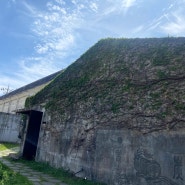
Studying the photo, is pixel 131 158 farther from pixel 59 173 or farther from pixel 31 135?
pixel 31 135

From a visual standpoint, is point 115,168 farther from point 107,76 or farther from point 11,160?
point 11,160

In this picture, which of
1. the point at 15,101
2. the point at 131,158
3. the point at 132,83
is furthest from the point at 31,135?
the point at 15,101

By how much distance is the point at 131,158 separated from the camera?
6.41 m

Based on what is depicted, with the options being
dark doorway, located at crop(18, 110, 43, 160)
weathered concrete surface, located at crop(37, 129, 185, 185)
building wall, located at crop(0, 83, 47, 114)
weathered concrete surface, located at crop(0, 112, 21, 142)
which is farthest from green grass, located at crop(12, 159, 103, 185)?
building wall, located at crop(0, 83, 47, 114)

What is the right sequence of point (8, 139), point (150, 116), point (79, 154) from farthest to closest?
point (8, 139), point (79, 154), point (150, 116)

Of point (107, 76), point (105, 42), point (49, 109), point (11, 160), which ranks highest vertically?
point (105, 42)

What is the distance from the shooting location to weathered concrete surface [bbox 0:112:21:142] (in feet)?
62.2

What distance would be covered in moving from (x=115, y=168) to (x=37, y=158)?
4.73 metres

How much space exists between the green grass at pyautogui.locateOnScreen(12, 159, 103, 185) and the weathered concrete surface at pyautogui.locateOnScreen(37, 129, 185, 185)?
0.22m

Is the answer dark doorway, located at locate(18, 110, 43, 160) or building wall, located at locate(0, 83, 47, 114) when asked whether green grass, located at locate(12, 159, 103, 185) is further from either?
building wall, located at locate(0, 83, 47, 114)

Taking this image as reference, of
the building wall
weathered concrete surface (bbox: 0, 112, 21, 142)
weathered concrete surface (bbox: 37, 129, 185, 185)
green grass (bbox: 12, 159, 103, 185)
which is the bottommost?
green grass (bbox: 12, 159, 103, 185)

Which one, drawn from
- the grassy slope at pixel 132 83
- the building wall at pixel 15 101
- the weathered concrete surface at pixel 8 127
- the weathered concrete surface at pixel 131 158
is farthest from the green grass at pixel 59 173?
the building wall at pixel 15 101

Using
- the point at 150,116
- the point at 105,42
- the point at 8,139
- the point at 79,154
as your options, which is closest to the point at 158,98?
the point at 150,116

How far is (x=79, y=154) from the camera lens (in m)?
7.99
